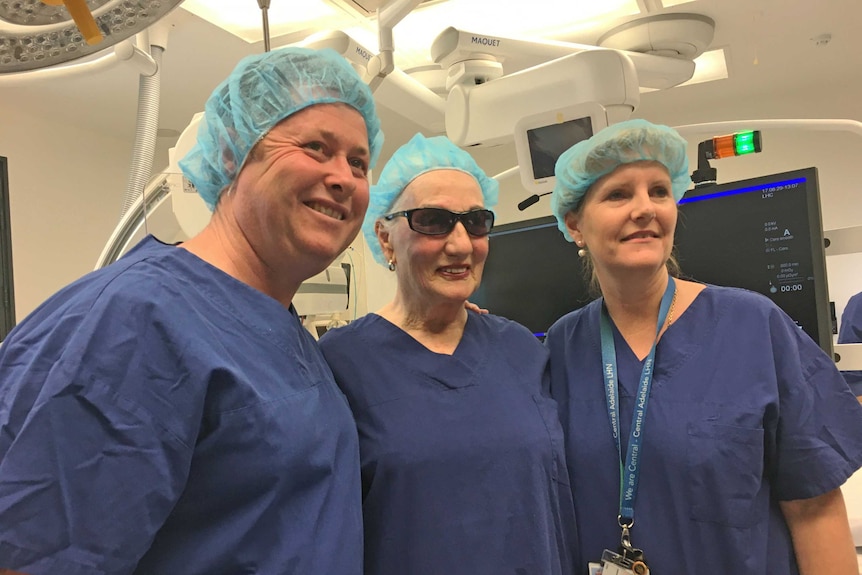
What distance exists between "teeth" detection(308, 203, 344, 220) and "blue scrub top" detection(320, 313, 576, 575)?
33 cm

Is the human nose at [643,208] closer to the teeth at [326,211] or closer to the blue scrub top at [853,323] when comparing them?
the teeth at [326,211]

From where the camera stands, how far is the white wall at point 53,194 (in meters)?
3.46

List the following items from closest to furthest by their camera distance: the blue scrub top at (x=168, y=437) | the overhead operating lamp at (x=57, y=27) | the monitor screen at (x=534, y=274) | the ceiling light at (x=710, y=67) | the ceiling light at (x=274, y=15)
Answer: the blue scrub top at (x=168, y=437)
the overhead operating lamp at (x=57, y=27)
the monitor screen at (x=534, y=274)
the ceiling light at (x=274, y=15)
the ceiling light at (x=710, y=67)

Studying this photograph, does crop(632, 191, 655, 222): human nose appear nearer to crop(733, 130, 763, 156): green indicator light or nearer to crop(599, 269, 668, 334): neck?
crop(599, 269, 668, 334): neck

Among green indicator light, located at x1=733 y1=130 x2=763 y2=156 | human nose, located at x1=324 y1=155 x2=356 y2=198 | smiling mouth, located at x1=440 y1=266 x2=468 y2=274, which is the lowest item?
smiling mouth, located at x1=440 y1=266 x2=468 y2=274

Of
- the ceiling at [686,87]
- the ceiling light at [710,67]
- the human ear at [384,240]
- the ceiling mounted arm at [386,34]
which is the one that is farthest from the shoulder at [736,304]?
the ceiling light at [710,67]

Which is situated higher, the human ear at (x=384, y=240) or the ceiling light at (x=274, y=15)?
the ceiling light at (x=274, y=15)

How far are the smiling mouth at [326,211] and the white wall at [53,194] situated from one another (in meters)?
3.12

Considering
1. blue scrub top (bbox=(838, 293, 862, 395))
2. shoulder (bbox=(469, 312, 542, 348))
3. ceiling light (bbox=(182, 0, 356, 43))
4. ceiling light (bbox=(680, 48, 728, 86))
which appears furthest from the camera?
→ ceiling light (bbox=(680, 48, 728, 86))

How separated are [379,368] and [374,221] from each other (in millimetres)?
395

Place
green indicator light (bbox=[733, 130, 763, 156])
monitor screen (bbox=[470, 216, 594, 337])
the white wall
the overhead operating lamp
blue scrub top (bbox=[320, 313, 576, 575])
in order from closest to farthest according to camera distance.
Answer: the overhead operating lamp, blue scrub top (bbox=[320, 313, 576, 575]), green indicator light (bbox=[733, 130, 763, 156]), monitor screen (bbox=[470, 216, 594, 337]), the white wall

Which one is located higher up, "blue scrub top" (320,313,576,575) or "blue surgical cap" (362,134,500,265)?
"blue surgical cap" (362,134,500,265)

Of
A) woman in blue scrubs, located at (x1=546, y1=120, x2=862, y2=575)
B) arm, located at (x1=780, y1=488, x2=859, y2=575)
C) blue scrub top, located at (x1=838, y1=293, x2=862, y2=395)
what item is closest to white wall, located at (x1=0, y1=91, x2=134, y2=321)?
woman in blue scrubs, located at (x1=546, y1=120, x2=862, y2=575)

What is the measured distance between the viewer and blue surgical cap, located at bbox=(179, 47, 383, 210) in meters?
0.99
